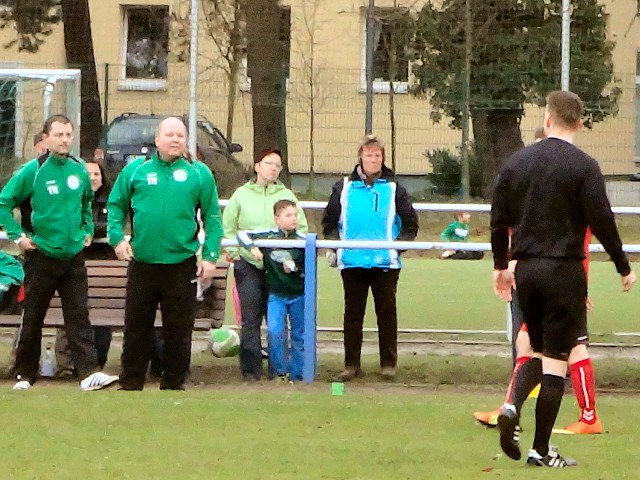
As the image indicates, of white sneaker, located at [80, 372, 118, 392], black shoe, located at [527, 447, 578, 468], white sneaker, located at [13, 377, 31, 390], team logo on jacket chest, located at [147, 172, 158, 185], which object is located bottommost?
white sneaker, located at [13, 377, 31, 390]

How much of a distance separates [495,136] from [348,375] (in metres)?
9.06

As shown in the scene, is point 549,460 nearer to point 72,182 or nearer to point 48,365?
point 72,182

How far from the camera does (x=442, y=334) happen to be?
1290 cm

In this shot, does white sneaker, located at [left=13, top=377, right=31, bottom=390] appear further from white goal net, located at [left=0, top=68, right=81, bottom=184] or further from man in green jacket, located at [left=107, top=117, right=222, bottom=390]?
white goal net, located at [left=0, top=68, right=81, bottom=184]

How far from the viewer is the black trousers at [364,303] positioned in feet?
35.0

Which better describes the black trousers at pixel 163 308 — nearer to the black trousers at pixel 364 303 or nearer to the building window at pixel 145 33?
the black trousers at pixel 364 303

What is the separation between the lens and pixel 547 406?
6.75 meters

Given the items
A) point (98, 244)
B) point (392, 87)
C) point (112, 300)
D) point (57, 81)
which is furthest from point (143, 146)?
point (112, 300)

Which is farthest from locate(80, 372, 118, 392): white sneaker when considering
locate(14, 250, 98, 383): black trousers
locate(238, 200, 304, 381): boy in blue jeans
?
locate(238, 200, 304, 381): boy in blue jeans

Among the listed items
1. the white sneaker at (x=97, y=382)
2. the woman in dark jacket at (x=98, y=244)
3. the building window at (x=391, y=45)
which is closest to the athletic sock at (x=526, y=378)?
the white sneaker at (x=97, y=382)

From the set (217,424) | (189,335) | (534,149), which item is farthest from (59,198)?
(534,149)

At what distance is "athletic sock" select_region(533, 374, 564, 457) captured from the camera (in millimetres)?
6750

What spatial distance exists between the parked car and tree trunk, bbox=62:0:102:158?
0.23 m

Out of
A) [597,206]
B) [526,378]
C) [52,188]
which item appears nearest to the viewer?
[597,206]
